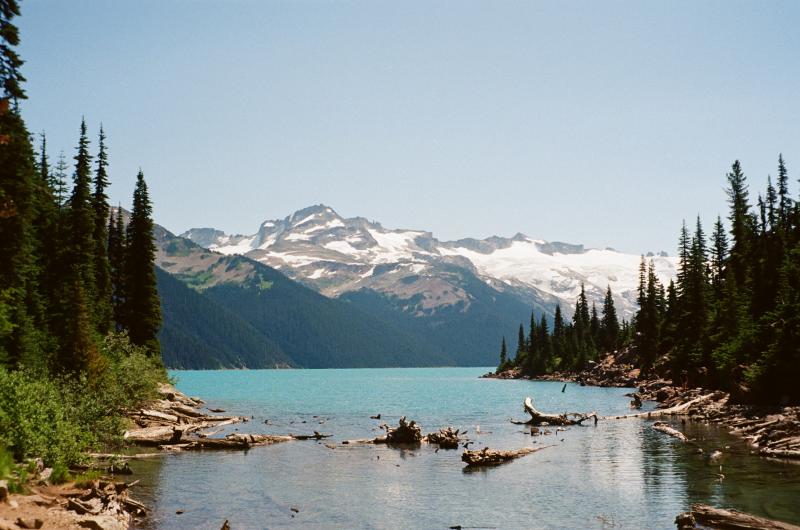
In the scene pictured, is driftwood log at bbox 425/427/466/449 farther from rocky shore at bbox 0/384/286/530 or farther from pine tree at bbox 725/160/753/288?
pine tree at bbox 725/160/753/288

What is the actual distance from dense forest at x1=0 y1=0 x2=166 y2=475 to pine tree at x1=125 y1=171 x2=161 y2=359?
0.44 ft

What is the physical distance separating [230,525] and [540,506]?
50.0 ft

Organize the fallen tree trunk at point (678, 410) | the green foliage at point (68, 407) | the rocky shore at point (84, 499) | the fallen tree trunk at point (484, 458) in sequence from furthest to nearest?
the fallen tree trunk at point (678, 410) < the fallen tree trunk at point (484, 458) < the green foliage at point (68, 407) < the rocky shore at point (84, 499)

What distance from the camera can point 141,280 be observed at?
297ft

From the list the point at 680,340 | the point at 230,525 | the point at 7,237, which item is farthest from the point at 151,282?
the point at 680,340

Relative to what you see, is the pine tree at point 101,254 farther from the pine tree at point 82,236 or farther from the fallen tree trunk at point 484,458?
the fallen tree trunk at point 484,458

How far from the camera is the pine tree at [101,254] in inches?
2884

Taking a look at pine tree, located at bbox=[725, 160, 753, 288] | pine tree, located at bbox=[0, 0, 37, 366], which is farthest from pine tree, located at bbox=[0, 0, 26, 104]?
pine tree, located at bbox=[725, 160, 753, 288]

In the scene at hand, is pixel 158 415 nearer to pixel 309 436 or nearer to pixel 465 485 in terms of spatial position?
pixel 309 436

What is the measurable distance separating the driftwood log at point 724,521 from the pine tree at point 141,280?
7148 cm

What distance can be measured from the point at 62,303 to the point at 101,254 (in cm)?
2239

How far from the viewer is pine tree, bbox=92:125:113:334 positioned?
240 feet

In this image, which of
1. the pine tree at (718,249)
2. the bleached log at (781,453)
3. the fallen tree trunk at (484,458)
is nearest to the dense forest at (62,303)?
the fallen tree trunk at (484,458)

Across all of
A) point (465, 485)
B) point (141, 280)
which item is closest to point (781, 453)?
point (465, 485)
